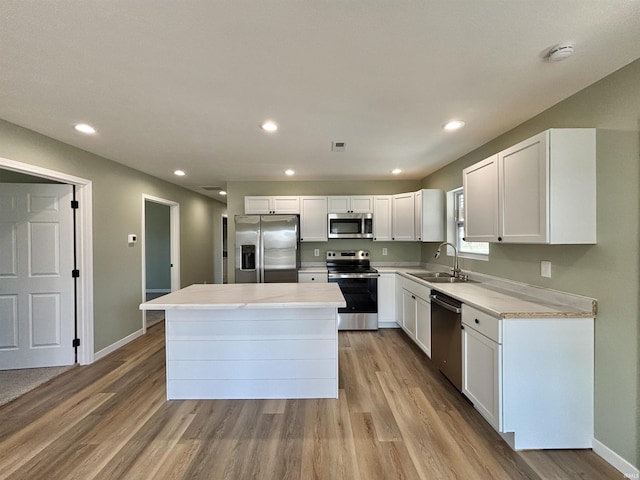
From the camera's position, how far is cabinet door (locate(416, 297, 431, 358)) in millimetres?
3002

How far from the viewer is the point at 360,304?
413 centimetres

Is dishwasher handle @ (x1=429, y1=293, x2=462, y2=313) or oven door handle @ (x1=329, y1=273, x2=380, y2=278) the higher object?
oven door handle @ (x1=329, y1=273, x2=380, y2=278)

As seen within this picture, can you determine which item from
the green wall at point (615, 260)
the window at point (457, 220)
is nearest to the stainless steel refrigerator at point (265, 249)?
the window at point (457, 220)

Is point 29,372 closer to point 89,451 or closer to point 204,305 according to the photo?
point 89,451

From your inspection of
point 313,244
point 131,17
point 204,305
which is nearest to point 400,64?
point 131,17

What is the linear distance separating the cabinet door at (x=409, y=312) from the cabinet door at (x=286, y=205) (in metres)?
2.11

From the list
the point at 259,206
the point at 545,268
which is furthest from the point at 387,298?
the point at 259,206

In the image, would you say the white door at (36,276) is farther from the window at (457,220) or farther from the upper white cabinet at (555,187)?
the window at (457,220)

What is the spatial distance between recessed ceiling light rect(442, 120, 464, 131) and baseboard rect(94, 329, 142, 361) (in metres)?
4.48

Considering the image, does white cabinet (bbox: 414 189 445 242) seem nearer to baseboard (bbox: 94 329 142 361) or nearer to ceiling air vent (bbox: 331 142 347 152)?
ceiling air vent (bbox: 331 142 347 152)

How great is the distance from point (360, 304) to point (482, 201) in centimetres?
227

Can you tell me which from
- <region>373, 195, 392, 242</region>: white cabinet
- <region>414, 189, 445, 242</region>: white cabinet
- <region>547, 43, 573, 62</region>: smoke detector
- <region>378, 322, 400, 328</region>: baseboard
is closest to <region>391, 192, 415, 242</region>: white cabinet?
<region>373, 195, 392, 242</region>: white cabinet

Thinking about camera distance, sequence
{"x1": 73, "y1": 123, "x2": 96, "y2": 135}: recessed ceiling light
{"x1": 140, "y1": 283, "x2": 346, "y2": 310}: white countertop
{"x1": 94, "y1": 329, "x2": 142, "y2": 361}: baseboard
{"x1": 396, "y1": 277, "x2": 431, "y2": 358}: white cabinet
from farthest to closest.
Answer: {"x1": 94, "y1": 329, "x2": 142, "y2": 361}: baseboard < {"x1": 396, "y1": 277, "x2": 431, "y2": 358}: white cabinet < {"x1": 73, "y1": 123, "x2": 96, "y2": 135}: recessed ceiling light < {"x1": 140, "y1": 283, "x2": 346, "y2": 310}: white countertop

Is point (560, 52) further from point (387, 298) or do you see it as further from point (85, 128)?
point (85, 128)
